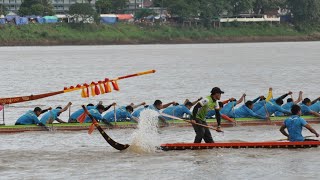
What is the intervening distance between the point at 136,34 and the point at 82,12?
11.0 meters

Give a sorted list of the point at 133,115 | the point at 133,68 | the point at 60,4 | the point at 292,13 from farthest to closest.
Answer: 1. the point at 60,4
2. the point at 292,13
3. the point at 133,68
4. the point at 133,115

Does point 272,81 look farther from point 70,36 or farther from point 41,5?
point 41,5

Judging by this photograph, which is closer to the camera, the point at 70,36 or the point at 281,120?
the point at 281,120

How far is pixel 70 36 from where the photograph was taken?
422 ft

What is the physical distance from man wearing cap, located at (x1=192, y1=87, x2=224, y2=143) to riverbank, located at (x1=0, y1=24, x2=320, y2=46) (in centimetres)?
10350

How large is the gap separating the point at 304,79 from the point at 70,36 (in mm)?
72706

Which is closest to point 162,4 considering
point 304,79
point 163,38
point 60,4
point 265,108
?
point 163,38

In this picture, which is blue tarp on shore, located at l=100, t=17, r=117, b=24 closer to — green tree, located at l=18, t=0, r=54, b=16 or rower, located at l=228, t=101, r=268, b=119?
green tree, located at l=18, t=0, r=54, b=16

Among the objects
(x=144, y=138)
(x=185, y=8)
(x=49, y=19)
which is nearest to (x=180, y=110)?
(x=144, y=138)

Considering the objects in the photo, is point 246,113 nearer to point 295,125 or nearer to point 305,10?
point 295,125

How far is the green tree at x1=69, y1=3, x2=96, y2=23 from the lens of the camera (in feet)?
422

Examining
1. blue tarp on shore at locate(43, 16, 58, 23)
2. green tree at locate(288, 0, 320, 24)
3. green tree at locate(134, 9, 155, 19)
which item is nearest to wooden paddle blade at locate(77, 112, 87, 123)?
blue tarp on shore at locate(43, 16, 58, 23)

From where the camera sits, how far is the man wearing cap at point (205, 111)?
71.7 ft

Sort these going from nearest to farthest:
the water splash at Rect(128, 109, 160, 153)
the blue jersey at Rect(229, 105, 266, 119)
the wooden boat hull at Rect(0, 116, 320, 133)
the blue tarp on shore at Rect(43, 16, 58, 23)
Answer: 1. the water splash at Rect(128, 109, 160, 153)
2. the wooden boat hull at Rect(0, 116, 320, 133)
3. the blue jersey at Rect(229, 105, 266, 119)
4. the blue tarp on shore at Rect(43, 16, 58, 23)
